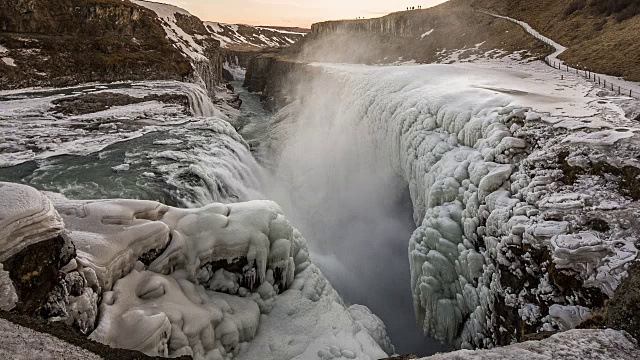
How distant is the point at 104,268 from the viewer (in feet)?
21.4

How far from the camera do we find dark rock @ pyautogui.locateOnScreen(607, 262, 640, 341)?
4027 millimetres

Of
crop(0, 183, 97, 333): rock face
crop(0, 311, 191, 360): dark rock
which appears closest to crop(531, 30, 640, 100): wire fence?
crop(0, 311, 191, 360): dark rock

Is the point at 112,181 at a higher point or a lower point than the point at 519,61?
lower

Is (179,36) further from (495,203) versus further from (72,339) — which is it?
(72,339)

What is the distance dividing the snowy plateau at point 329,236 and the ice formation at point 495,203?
0.04m

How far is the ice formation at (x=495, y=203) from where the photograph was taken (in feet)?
22.4

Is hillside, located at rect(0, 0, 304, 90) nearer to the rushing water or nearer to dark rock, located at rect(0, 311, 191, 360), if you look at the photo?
the rushing water

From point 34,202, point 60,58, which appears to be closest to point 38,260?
point 34,202

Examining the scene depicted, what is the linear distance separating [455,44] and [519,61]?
17753 millimetres

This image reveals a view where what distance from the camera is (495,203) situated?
863 centimetres

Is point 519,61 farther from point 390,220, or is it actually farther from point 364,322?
point 364,322

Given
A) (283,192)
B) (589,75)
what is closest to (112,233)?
(283,192)

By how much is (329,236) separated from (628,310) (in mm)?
13938

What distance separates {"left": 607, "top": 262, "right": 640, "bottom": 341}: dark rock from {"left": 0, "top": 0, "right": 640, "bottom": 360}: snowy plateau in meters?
0.12
